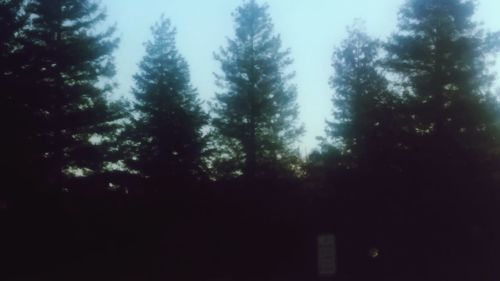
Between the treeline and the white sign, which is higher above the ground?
the treeline

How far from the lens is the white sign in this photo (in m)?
9.50

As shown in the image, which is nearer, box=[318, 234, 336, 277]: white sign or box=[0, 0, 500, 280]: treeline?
box=[318, 234, 336, 277]: white sign

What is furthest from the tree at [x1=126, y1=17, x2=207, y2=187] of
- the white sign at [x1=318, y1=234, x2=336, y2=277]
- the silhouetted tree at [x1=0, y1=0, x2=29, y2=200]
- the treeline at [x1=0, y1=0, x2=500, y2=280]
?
the white sign at [x1=318, y1=234, x2=336, y2=277]

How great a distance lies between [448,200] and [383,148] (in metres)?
4.01

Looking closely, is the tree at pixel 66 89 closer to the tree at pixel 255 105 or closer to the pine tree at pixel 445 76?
the tree at pixel 255 105

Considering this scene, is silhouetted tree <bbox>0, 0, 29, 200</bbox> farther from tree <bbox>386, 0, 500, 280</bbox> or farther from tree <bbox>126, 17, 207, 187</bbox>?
tree <bbox>386, 0, 500, 280</bbox>

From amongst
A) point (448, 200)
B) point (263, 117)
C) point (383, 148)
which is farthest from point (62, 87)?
point (448, 200)

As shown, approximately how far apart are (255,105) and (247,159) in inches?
128

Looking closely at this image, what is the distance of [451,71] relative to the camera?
84.4 ft

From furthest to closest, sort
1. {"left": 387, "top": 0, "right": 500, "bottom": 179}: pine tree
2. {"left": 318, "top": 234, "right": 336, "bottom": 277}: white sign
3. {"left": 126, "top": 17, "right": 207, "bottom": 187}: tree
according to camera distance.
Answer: {"left": 126, "top": 17, "right": 207, "bottom": 187}: tree → {"left": 387, "top": 0, "right": 500, "bottom": 179}: pine tree → {"left": 318, "top": 234, "right": 336, "bottom": 277}: white sign

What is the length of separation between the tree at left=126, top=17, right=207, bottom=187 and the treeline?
9 centimetres

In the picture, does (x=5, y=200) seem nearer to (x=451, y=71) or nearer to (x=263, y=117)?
(x=263, y=117)

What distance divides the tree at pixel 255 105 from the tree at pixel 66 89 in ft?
A: 21.2

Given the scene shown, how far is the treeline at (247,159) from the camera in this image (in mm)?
20828
